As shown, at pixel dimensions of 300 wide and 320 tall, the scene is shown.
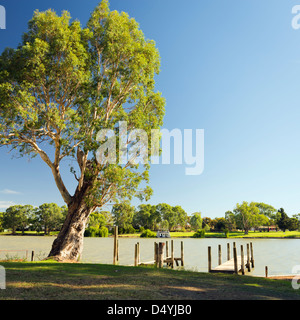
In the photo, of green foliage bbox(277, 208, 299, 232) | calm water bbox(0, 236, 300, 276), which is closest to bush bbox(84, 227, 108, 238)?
calm water bbox(0, 236, 300, 276)

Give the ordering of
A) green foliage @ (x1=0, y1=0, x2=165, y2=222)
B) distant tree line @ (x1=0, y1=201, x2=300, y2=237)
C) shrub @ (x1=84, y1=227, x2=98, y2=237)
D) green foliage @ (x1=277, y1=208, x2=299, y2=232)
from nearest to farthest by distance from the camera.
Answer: green foliage @ (x1=0, y1=0, x2=165, y2=222) → shrub @ (x1=84, y1=227, x2=98, y2=237) → distant tree line @ (x1=0, y1=201, x2=300, y2=237) → green foliage @ (x1=277, y1=208, x2=299, y2=232)

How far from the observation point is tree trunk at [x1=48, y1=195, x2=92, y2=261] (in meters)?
17.9

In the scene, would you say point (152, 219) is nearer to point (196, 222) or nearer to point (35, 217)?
point (196, 222)

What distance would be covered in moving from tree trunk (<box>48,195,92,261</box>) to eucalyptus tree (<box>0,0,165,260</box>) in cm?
6

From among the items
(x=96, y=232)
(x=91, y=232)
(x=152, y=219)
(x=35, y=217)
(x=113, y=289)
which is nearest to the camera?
(x=113, y=289)

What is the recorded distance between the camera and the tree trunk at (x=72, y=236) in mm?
17859

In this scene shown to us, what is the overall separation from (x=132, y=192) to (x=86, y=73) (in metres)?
8.43

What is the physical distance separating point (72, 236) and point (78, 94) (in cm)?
926

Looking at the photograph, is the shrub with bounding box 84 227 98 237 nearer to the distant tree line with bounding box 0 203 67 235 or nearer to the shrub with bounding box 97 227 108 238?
the shrub with bounding box 97 227 108 238

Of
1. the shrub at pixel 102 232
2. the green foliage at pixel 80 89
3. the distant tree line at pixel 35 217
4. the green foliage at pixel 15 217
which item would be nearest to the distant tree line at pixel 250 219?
the shrub at pixel 102 232

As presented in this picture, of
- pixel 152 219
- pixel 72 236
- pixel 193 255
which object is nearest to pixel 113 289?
pixel 72 236

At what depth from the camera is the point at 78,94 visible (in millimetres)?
19062
